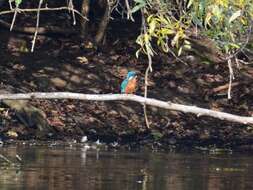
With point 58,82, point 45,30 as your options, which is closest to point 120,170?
point 58,82

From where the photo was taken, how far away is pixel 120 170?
11047mm

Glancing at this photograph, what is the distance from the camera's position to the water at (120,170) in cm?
990

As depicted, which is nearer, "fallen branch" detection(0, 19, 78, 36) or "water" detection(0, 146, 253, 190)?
"water" detection(0, 146, 253, 190)

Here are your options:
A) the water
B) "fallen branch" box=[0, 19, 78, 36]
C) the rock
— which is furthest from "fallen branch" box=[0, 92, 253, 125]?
"fallen branch" box=[0, 19, 78, 36]

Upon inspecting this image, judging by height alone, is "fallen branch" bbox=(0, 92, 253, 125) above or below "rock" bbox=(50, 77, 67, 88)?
below

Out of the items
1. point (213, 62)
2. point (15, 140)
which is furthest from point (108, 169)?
point (213, 62)


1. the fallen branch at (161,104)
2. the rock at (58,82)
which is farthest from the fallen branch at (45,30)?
the fallen branch at (161,104)

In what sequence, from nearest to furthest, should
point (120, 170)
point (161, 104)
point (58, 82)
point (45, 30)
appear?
point (161, 104)
point (120, 170)
point (58, 82)
point (45, 30)

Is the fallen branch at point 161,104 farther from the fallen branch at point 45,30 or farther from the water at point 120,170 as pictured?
the fallen branch at point 45,30

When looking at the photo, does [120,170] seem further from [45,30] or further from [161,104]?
[45,30]

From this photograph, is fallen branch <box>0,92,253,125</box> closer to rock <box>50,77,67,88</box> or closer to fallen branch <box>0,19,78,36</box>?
rock <box>50,77,67,88</box>

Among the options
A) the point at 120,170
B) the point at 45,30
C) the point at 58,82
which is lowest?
the point at 120,170

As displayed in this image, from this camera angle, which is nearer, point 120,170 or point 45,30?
point 120,170

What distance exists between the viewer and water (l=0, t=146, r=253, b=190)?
32.5 feet
